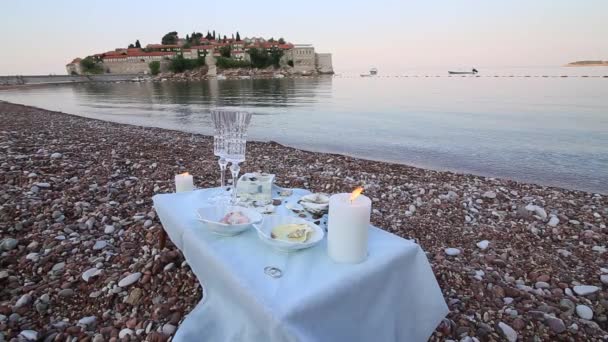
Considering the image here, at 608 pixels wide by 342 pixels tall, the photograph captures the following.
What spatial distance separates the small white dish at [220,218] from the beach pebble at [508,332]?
6.06ft

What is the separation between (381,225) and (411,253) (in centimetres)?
226

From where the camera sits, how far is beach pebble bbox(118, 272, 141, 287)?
2.62 meters

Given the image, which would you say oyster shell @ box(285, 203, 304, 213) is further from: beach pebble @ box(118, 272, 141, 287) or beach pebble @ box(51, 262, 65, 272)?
beach pebble @ box(51, 262, 65, 272)

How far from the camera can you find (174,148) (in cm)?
798

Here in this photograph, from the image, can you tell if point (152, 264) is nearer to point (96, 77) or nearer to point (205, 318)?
point (205, 318)

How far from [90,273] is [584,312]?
12.6 ft

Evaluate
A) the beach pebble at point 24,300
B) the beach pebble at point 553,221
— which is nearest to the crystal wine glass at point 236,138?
the beach pebble at point 24,300

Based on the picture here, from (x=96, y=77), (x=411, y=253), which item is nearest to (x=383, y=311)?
(x=411, y=253)

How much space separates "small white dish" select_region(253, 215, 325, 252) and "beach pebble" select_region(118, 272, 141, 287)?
148 centimetres

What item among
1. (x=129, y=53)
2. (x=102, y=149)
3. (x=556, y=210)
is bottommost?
(x=556, y=210)

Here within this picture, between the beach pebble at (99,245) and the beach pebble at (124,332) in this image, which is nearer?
the beach pebble at (124,332)

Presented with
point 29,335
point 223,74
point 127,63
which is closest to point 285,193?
point 29,335

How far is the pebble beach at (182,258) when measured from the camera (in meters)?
2.33

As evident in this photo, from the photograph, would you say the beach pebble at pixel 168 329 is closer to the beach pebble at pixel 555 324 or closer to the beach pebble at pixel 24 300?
the beach pebble at pixel 24 300
